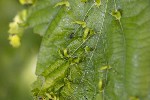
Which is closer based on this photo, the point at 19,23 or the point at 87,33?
the point at 87,33

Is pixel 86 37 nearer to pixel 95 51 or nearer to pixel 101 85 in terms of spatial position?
pixel 95 51

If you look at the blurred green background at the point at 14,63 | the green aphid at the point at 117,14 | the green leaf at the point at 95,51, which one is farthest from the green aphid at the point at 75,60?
the blurred green background at the point at 14,63

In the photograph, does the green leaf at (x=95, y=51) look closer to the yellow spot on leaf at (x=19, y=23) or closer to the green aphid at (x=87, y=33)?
the green aphid at (x=87, y=33)

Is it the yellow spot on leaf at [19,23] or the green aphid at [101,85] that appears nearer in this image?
the green aphid at [101,85]

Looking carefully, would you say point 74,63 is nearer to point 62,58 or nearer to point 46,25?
point 62,58

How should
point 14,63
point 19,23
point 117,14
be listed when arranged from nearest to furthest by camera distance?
point 117,14
point 19,23
point 14,63

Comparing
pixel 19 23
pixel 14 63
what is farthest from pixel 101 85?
pixel 14 63
